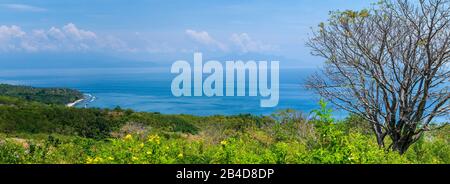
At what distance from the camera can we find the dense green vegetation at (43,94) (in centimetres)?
6569

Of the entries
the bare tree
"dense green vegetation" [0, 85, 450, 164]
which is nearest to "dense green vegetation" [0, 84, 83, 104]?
"dense green vegetation" [0, 85, 450, 164]

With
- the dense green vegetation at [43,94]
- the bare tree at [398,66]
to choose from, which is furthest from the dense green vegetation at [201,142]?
the dense green vegetation at [43,94]

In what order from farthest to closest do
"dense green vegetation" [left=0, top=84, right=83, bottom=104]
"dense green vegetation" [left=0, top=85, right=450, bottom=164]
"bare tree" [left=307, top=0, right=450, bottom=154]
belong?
"dense green vegetation" [left=0, top=84, right=83, bottom=104] < "bare tree" [left=307, top=0, right=450, bottom=154] < "dense green vegetation" [left=0, top=85, right=450, bottom=164]

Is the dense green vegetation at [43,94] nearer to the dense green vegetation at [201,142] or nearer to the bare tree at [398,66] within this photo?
the dense green vegetation at [201,142]

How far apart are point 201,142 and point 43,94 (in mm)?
65104

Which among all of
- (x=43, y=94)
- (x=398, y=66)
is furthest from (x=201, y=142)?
(x=43, y=94)

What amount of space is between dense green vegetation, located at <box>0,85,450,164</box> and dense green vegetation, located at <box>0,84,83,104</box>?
77.8 ft

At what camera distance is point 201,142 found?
355 inches

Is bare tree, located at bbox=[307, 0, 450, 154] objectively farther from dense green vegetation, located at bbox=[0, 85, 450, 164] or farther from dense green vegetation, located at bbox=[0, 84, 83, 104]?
dense green vegetation, located at bbox=[0, 84, 83, 104]

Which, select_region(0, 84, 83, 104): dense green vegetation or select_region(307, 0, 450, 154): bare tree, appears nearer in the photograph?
select_region(307, 0, 450, 154): bare tree

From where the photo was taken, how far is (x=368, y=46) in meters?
12.7

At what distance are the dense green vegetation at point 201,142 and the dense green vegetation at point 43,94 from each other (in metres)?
23.7

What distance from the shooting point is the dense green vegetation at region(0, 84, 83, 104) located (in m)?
65.7
